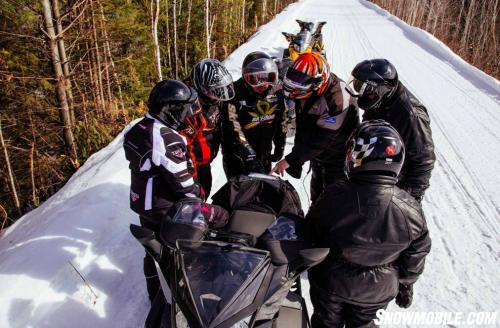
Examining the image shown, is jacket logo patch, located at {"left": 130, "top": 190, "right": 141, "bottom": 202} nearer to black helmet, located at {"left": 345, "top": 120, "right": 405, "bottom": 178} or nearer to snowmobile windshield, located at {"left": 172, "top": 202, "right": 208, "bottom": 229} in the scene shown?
snowmobile windshield, located at {"left": 172, "top": 202, "right": 208, "bottom": 229}

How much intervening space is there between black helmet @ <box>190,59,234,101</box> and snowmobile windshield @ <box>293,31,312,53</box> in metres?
5.27

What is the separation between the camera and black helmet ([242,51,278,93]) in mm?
3336

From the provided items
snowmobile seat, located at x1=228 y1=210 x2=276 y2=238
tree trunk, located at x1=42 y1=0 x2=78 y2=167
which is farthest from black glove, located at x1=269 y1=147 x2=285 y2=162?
tree trunk, located at x1=42 y1=0 x2=78 y2=167

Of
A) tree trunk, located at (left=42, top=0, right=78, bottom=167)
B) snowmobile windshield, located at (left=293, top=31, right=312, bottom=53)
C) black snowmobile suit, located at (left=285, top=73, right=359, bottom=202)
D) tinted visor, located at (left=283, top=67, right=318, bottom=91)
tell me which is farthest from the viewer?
snowmobile windshield, located at (left=293, top=31, right=312, bottom=53)

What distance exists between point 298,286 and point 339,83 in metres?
1.87

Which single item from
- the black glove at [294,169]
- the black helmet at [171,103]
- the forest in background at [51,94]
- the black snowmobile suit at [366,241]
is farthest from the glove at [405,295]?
the forest in background at [51,94]

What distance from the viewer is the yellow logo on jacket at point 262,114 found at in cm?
361

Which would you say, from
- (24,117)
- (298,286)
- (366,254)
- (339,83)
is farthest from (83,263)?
(24,117)

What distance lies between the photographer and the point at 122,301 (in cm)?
300

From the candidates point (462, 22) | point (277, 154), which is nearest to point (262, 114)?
point (277, 154)

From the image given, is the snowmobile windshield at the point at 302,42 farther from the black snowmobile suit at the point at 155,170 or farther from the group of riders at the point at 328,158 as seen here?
the black snowmobile suit at the point at 155,170

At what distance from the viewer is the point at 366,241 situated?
2004 mm

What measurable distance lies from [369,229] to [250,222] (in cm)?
83

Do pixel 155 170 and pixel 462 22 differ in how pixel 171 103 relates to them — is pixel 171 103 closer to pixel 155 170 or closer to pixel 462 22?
pixel 155 170
